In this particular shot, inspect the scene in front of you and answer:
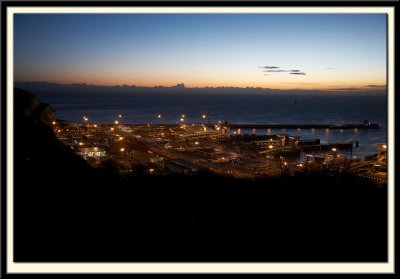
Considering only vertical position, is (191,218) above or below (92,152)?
below

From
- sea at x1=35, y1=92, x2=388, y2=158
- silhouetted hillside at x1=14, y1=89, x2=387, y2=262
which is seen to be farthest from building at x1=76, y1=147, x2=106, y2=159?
sea at x1=35, y1=92, x2=388, y2=158

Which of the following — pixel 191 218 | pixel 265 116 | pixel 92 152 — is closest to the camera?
pixel 191 218

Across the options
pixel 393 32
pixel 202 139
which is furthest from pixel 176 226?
pixel 202 139

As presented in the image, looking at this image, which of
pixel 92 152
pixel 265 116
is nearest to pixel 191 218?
pixel 92 152

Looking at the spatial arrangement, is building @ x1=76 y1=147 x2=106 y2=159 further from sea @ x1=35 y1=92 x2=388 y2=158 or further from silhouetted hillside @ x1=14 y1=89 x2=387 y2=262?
sea @ x1=35 y1=92 x2=388 y2=158

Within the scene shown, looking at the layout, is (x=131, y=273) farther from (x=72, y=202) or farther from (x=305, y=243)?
(x=72, y=202)

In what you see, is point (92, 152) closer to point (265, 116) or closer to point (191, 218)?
point (191, 218)

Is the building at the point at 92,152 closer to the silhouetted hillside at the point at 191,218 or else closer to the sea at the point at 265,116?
the silhouetted hillside at the point at 191,218

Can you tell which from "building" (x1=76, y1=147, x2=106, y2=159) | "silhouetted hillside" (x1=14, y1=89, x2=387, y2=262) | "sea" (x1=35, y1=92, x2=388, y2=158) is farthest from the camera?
"sea" (x1=35, y1=92, x2=388, y2=158)

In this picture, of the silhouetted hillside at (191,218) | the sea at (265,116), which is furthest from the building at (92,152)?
the sea at (265,116)
